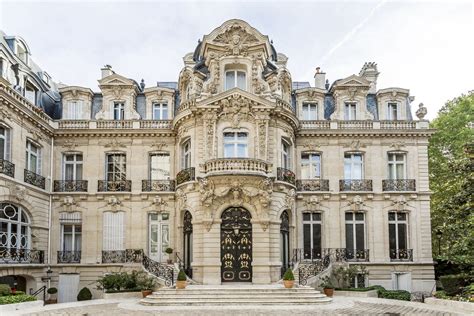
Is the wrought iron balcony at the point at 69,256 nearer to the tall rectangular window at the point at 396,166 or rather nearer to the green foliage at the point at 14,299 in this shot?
the green foliage at the point at 14,299

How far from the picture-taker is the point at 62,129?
907 inches

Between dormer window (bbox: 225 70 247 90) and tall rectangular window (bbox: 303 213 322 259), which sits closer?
dormer window (bbox: 225 70 247 90)

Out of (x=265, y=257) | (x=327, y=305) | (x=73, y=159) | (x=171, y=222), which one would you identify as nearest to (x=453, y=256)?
(x=327, y=305)

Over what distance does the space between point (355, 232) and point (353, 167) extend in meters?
3.08

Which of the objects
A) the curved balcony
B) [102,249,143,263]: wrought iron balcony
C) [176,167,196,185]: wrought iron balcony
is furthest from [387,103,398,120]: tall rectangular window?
[102,249,143,263]: wrought iron balcony

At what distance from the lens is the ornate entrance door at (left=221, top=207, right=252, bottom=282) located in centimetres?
1992

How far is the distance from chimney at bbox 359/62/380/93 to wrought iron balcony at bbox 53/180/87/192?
49.7ft

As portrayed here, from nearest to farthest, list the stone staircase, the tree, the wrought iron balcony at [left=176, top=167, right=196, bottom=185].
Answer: the stone staircase < the tree < the wrought iron balcony at [left=176, top=167, right=196, bottom=185]

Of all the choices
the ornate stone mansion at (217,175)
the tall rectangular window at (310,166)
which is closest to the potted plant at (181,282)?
the ornate stone mansion at (217,175)

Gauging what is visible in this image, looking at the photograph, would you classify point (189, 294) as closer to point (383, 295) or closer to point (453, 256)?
point (383, 295)

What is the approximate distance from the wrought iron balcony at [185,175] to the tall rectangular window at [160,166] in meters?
1.50

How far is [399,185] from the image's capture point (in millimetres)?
23344

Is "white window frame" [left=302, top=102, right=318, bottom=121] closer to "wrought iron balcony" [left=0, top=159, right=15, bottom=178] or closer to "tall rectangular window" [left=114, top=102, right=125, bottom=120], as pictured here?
"tall rectangular window" [left=114, top=102, right=125, bottom=120]

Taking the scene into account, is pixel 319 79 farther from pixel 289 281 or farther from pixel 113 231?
pixel 113 231
